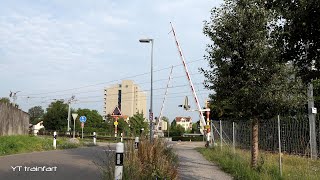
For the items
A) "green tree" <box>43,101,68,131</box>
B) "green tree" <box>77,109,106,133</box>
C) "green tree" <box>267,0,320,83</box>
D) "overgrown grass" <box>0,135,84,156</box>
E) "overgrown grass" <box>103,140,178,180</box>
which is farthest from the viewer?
"green tree" <box>77,109,106,133</box>

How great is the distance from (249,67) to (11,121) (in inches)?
724

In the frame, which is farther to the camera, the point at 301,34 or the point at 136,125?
the point at 136,125

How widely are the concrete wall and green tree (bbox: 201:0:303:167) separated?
597 inches

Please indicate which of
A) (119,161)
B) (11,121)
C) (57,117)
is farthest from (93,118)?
(119,161)

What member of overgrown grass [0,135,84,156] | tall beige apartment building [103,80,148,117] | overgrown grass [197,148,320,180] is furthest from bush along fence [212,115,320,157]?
tall beige apartment building [103,80,148,117]

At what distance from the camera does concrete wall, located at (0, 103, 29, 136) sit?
77.3ft

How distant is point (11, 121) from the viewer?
84.9ft

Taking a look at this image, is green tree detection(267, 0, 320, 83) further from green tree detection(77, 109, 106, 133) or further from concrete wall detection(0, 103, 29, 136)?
green tree detection(77, 109, 106, 133)

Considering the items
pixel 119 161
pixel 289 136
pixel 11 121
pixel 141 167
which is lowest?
pixel 141 167

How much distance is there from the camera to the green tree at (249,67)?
1176cm

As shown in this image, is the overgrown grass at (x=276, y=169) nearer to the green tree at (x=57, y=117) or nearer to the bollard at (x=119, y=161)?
the bollard at (x=119, y=161)

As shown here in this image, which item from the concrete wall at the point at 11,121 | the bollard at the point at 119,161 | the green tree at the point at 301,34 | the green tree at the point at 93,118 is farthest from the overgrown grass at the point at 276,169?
the green tree at the point at 93,118

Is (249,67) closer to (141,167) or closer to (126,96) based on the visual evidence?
(141,167)

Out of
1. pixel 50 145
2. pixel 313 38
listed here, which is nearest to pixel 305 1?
pixel 313 38
